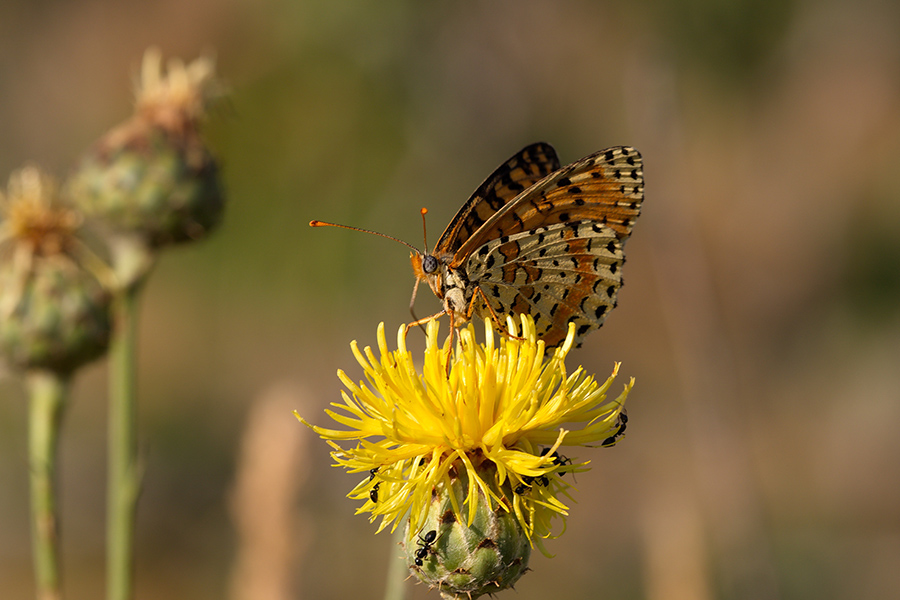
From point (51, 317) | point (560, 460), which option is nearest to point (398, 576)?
point (560, 460)

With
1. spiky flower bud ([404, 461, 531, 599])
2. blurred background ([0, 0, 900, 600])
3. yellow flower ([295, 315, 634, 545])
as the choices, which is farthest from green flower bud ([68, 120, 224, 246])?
blurred background ([0, 0, 900, 600])

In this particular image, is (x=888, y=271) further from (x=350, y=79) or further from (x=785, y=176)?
(x=350, y=79)

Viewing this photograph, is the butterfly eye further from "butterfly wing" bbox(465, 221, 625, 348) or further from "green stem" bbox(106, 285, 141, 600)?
"green stem" bbox(106, 285, 141, 600)

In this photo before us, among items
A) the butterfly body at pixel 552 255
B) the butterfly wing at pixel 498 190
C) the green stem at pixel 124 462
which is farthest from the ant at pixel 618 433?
the green stem at pixel 124 462

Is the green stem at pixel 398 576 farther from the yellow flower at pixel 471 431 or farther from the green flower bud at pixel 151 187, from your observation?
the green flower bud at pixel 151 187

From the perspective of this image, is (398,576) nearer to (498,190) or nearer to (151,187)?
(498,190)
